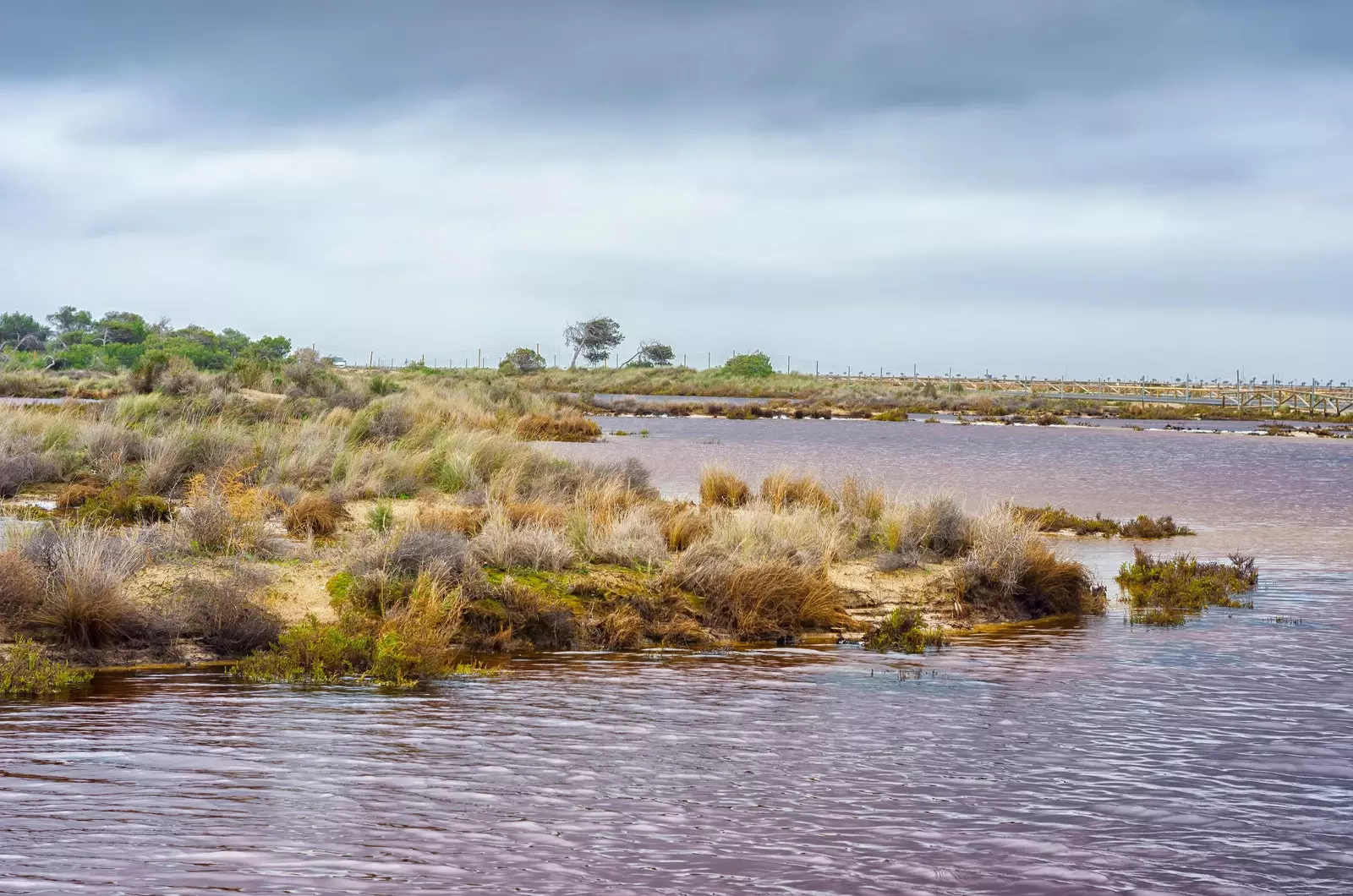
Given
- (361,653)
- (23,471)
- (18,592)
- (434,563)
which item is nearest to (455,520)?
(434,563)

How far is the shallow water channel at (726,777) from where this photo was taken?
622cm

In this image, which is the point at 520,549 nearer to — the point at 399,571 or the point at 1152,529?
the point at 399,571

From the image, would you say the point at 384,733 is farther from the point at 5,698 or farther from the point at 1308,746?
the point at 1308,746

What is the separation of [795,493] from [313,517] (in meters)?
7.90

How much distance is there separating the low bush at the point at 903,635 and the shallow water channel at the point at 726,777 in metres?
0.39

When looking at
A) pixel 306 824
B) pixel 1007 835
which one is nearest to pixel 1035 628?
pixel 1007 835

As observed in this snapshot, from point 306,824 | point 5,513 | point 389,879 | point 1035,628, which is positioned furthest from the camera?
point 5,513

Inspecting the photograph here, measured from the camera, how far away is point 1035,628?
1392 cm

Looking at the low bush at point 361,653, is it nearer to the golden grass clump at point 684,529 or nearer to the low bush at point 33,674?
the low bush at point 33,674

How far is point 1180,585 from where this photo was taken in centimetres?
1573

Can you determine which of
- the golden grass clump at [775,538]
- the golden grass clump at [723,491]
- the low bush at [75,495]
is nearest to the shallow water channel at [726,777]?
the golden grass clump at [775,538]

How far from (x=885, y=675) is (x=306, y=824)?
19.3 feet

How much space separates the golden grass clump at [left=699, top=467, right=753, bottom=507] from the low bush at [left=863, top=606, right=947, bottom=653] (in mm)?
7072

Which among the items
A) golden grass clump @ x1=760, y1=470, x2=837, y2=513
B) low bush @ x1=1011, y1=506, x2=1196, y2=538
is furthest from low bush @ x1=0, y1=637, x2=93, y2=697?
low bush @ x1=1011, y1=506, x2=1196, y2=538
